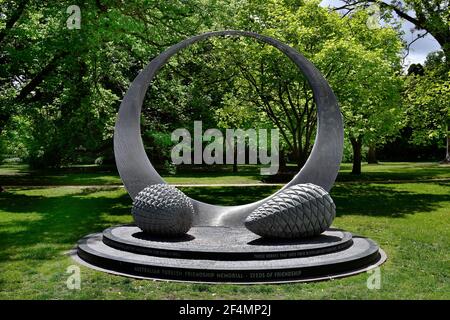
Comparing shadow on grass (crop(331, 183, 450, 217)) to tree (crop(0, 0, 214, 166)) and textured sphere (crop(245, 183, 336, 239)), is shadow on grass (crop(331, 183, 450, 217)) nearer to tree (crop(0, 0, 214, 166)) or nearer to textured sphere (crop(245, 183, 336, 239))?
textured sphere (crop(245, 183, 336, 239))

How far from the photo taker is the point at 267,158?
36.9 m

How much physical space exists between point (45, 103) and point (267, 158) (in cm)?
1834

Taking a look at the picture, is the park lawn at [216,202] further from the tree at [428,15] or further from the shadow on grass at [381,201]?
the tree at [428,15]

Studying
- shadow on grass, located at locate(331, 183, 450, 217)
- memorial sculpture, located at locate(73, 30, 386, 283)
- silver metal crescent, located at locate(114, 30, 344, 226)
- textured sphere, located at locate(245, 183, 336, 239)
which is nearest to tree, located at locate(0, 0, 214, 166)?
silver metal crescent, located at locate(114, 30, 344, 226)

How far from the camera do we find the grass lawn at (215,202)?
712cm

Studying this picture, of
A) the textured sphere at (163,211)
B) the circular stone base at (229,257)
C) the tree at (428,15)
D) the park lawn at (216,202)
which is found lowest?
the park lawn at (216,202)

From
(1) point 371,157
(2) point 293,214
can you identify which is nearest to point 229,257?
(2) point 293,214

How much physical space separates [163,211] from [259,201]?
3117 millimetres

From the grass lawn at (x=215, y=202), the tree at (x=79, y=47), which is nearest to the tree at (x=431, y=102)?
the grass lawn at (x=215, y=202)

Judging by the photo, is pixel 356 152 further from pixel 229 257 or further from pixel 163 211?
pixel 229 257

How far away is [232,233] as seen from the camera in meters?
10.3

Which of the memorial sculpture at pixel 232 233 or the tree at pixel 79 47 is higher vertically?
the tree at pixel 79 47

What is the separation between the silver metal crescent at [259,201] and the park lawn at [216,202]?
1857 millimetres

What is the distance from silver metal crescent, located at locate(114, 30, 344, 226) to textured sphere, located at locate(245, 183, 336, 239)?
194 centimetres
